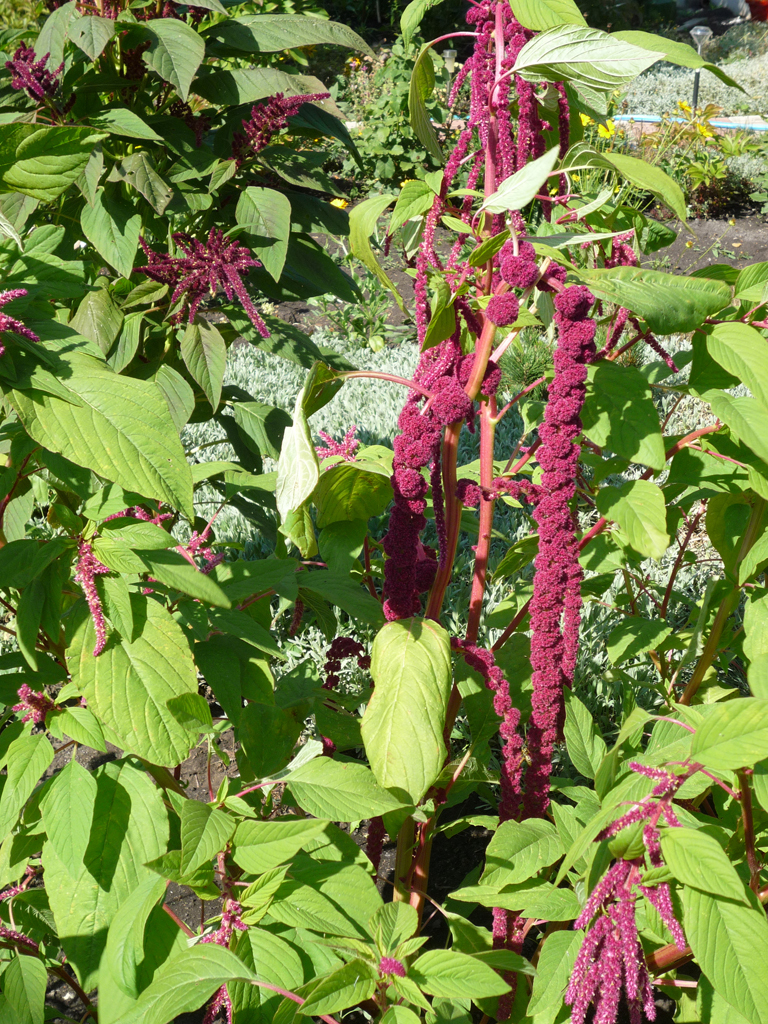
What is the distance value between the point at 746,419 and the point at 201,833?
0.86 meters

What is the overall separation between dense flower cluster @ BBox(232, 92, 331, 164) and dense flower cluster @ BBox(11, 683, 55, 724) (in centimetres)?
112

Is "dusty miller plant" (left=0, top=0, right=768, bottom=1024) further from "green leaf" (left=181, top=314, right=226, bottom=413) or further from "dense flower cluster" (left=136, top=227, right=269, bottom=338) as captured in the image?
"green leaf" (left=181, top=314, right=226, bottom=413)

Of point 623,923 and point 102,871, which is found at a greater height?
point 623,923

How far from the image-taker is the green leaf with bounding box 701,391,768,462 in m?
1.03

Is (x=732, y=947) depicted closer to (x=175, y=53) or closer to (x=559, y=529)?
(x=559, y=529)

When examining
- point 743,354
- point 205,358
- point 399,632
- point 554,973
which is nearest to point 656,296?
point 743,354

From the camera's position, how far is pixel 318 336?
548 cm

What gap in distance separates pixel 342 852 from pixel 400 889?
0.74 ft

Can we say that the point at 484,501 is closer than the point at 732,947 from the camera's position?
No

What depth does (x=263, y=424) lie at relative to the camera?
191 cm

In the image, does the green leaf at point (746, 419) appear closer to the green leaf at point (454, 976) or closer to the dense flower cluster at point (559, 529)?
the dense flower cluster at point (559, 529)

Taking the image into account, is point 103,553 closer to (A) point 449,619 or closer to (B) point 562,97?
(B) point 562,97

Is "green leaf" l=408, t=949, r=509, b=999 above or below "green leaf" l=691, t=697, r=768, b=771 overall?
below

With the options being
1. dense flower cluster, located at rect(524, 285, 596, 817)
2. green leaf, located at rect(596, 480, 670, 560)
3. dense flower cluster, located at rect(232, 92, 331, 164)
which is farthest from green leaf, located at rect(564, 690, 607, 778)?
dense flower cluster, located at rect(232, 92, 331, 164)
